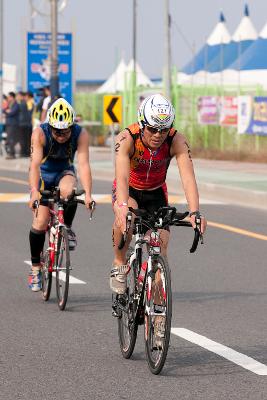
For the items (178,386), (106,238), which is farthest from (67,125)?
(106,238)

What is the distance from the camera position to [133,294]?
8.67 meters

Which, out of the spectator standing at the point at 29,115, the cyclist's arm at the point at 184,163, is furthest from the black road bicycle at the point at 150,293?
the spectator standing at the point at 29,115

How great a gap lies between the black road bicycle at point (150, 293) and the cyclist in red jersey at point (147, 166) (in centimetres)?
10

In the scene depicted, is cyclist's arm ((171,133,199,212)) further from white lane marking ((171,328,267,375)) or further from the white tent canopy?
the white tent canopy

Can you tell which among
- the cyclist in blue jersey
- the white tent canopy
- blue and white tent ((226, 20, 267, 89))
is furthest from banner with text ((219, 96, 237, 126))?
the white tent canopy

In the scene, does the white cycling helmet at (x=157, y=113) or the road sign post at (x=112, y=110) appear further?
the road sign post at (x=112, y=110)

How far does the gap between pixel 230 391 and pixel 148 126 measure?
1816 mm

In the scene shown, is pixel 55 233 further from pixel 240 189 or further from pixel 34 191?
pixel 240 189

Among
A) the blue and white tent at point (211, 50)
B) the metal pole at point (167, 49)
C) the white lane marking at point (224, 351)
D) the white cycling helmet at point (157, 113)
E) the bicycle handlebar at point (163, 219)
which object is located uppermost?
the blue and white tent at point (211, 50)

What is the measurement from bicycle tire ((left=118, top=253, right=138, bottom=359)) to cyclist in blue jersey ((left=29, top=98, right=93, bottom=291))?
2102 mm

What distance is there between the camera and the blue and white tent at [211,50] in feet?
174

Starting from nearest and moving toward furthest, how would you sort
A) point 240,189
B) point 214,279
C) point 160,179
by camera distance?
1. point 160,179
2. point 214,279
3. point 240,189

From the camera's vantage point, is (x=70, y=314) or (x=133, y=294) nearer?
(x=133, y=294)

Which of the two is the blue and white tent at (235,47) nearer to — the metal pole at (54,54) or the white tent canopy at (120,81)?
the white tent canopy at (120,81)
